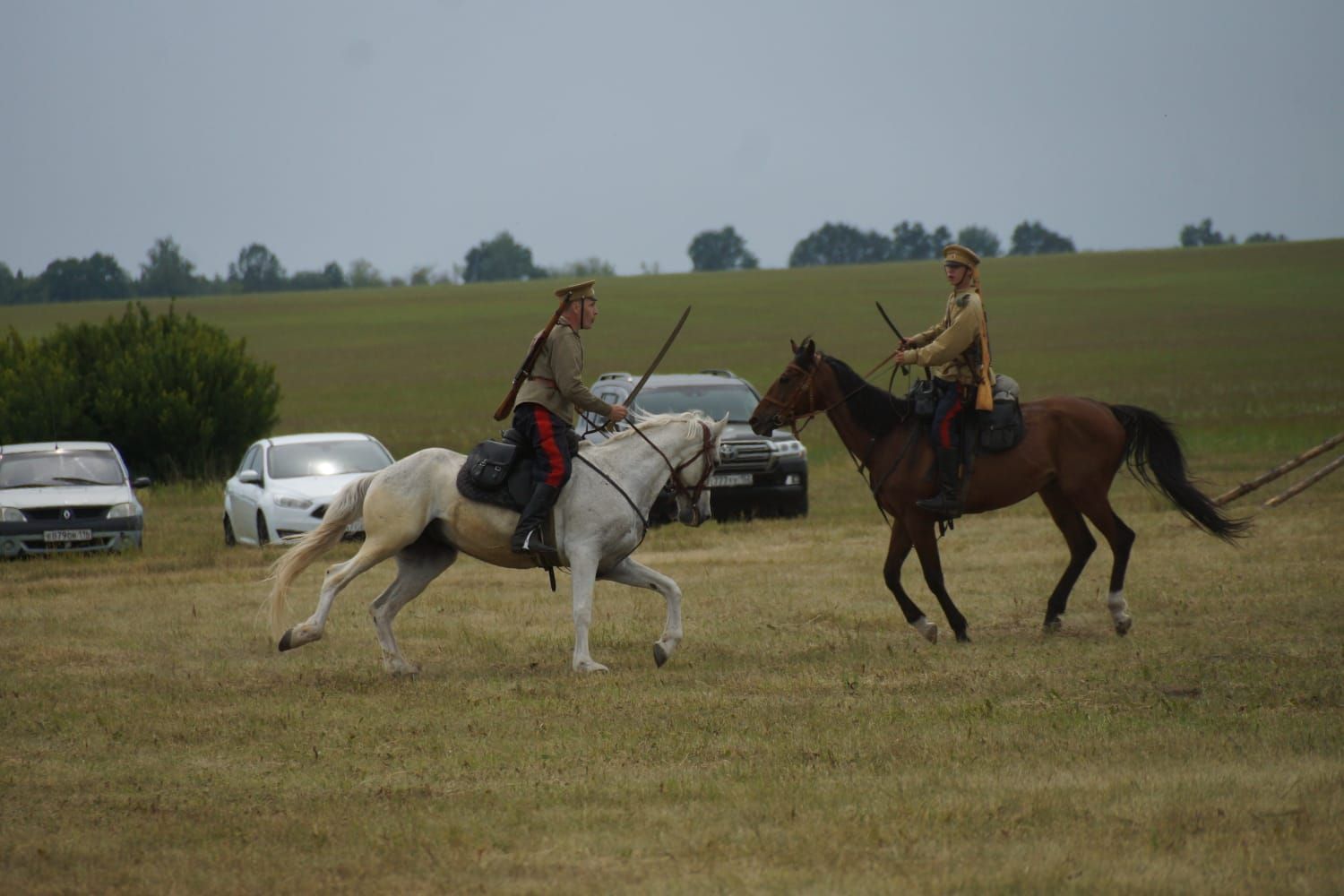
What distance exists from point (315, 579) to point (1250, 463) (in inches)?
662

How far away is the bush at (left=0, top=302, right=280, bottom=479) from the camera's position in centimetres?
2973

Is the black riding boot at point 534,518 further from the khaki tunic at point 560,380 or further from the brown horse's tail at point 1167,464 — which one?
the brown horse's tail at point 1167,464

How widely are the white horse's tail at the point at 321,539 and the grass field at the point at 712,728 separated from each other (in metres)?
0.61

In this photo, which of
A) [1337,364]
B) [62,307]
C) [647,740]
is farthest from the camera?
[62,307]

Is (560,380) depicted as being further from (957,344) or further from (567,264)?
(567,264)

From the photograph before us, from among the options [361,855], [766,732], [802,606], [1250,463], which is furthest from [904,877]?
[1250,463]

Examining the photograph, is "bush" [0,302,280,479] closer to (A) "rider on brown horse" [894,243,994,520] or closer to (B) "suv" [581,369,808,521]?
(B) "suv" [581,369,808,521]

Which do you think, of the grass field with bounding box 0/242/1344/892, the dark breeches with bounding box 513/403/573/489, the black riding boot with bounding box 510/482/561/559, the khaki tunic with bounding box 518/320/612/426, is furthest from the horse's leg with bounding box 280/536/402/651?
the khaki tunic with bounding box 518/320/612/426

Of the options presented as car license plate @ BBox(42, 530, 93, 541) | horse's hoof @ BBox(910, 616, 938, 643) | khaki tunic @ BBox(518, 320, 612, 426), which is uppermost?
khaki tunic @ BBox(518, 320, 612, 426)

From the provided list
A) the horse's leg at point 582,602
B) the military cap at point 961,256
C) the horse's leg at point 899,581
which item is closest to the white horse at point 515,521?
the horse's leg at point 582,602

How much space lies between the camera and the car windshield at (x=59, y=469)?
19562 mm

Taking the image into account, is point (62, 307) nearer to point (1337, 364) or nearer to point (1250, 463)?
point (1337, 364)

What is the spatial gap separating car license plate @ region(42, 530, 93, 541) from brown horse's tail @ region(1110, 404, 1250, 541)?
12333 mm

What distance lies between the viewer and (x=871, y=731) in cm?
827
